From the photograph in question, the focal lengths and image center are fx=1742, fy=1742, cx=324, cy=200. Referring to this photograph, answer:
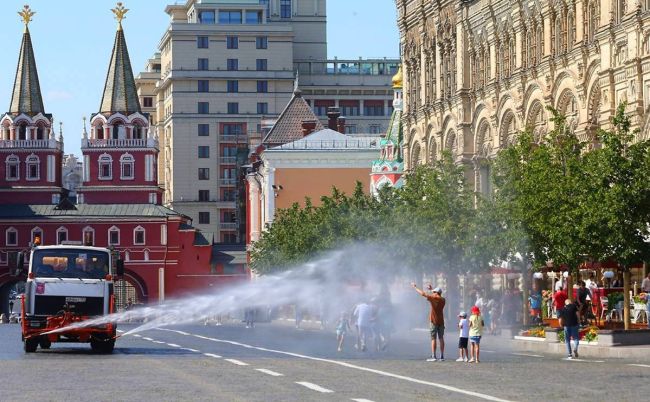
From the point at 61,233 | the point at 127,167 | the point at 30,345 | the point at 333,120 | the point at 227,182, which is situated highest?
the point at 333,120

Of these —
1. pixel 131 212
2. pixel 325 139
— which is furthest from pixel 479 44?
pixel 131 212

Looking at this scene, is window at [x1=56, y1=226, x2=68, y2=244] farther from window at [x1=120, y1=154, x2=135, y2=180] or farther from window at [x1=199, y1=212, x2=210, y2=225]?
window at [x1=199, y1=212, x2=210, y2=225]

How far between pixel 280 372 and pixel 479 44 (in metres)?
47.4

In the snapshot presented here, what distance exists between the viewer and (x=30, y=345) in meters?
47.9

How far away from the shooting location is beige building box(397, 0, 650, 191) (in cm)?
6153

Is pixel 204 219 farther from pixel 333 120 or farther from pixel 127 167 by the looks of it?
pixel 333 120

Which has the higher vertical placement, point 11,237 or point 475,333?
point 11,237

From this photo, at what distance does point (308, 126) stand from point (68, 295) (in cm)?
10166

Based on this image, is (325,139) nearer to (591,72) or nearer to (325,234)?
(325,234)

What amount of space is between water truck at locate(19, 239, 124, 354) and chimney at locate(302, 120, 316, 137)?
325ft

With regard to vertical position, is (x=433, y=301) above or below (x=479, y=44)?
below

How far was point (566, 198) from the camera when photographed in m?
51.0

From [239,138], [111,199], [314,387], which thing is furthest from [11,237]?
[314,387]

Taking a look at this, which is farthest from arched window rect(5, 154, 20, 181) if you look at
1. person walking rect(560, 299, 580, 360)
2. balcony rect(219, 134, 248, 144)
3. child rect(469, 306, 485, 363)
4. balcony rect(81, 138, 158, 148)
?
child rect(469, 306, 485, 363)
